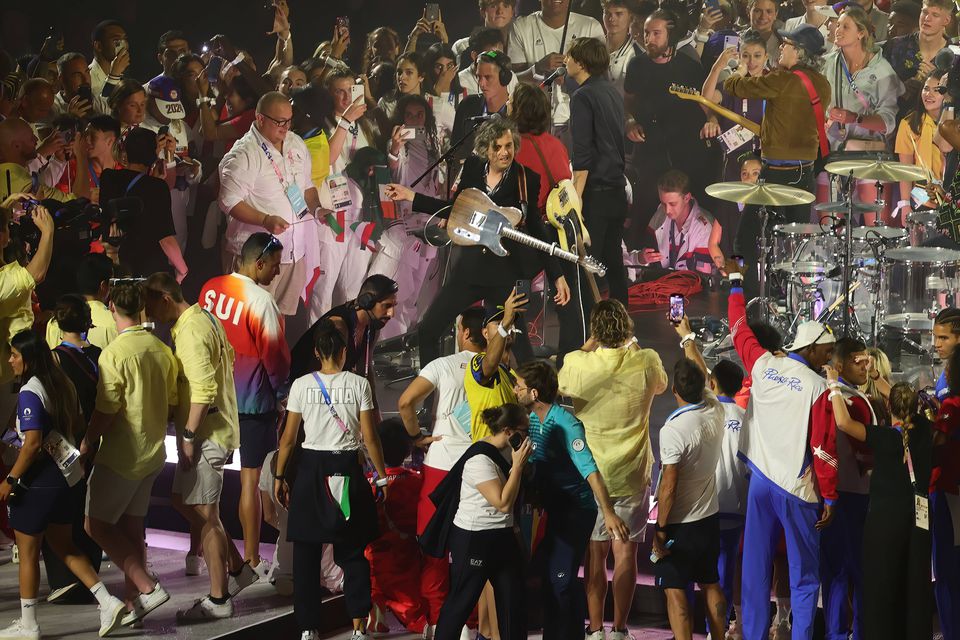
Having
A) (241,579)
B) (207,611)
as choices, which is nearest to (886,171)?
(241,579)

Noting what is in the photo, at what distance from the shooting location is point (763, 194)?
694 centimetres

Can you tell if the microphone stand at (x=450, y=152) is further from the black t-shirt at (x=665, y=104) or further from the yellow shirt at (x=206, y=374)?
the yellow shirt at (x=206, y=374)

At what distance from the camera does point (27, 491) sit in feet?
17.6

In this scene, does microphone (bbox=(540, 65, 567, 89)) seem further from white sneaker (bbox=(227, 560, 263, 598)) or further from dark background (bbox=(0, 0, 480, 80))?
white sneaker (bbox=(227, 560, 263, 598))

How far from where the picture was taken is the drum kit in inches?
258

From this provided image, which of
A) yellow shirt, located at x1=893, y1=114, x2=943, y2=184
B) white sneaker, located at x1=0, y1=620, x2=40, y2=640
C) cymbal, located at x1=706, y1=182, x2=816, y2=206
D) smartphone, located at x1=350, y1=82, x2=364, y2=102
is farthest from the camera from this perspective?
smartphone, located at x1=350, y1=82, x2=364, y2=102

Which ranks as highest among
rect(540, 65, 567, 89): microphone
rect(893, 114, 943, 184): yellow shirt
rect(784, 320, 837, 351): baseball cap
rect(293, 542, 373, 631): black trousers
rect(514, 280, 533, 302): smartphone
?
rect(540, 65, 567, 89): microphone

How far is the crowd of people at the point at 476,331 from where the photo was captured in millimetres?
5195

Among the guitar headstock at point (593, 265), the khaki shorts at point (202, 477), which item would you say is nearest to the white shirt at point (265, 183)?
the guitar headstock at point (593, 265)

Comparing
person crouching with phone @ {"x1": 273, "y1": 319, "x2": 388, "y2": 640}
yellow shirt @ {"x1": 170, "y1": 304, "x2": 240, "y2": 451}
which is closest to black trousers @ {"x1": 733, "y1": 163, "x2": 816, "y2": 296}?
person crouching with phone @ {"x1": 273, "y1": 319, "x2": 388, "y2": 640}

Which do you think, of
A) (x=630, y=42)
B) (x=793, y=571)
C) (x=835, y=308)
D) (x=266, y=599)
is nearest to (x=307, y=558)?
(x=266, y=599)

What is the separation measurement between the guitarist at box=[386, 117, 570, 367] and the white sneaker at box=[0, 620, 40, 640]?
3.24 m

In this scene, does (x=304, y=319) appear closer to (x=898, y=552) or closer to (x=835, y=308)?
(x=835, y=308)

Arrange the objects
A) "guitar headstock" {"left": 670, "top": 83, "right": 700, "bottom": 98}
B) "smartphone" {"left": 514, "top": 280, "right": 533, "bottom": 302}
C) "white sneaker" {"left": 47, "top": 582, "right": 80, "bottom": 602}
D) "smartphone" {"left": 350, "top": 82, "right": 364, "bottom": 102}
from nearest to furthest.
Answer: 1. "white sneaker" {"left": 47, "top": 582, "right": 80, "bottom": 602}
2. "guitar headstock" {"left": 670, "top": 83, "right": 700, "bottom": 98}
3. "smartphone" {"left": 514, "top": 280, "right": 533, "bottom": 302}
4. "smartphone" {"left": 350, "top": 82, "right": 364, "bottom": 102}
